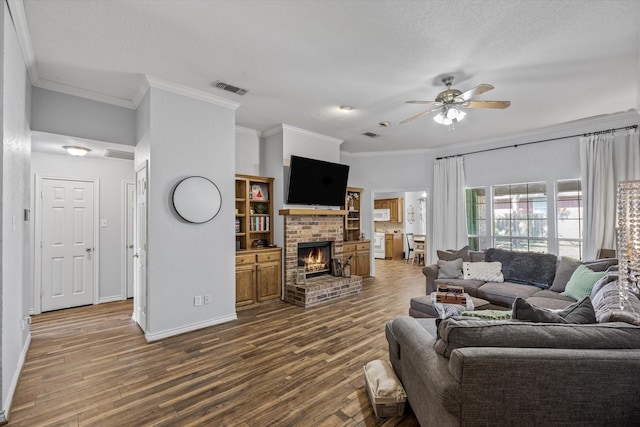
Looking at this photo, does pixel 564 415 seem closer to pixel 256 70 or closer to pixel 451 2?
pixel 451 2

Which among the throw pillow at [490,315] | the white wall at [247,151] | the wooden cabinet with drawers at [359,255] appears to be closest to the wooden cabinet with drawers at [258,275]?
the white wall at [247,151]

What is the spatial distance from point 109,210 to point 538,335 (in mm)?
5863

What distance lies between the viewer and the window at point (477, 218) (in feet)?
20.1

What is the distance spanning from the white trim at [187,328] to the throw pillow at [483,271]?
343 centimetres

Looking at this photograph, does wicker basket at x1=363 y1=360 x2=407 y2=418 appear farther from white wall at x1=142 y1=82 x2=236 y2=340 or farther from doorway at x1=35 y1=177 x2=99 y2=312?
doorway at x1=35 y1=177 x2=99 y2=312

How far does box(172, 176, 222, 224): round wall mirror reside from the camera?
355 cm

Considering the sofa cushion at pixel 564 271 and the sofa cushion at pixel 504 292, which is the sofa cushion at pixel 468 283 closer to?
the sofa cushion at pixel 504 292

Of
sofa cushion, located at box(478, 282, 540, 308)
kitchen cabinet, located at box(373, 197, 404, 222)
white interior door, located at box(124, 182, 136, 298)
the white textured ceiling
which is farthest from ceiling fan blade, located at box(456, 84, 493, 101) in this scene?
kitchen cabinet, located at box(373, 197, 404, 222)

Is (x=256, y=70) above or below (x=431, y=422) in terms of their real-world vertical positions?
above

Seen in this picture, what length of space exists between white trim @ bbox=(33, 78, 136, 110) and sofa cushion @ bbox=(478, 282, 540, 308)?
205 inches

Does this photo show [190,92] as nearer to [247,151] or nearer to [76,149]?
[247,151]

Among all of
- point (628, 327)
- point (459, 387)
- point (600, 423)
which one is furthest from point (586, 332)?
point (459, 387)

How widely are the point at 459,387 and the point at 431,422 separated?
1.37ft

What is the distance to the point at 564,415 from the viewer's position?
1437 millimetres
